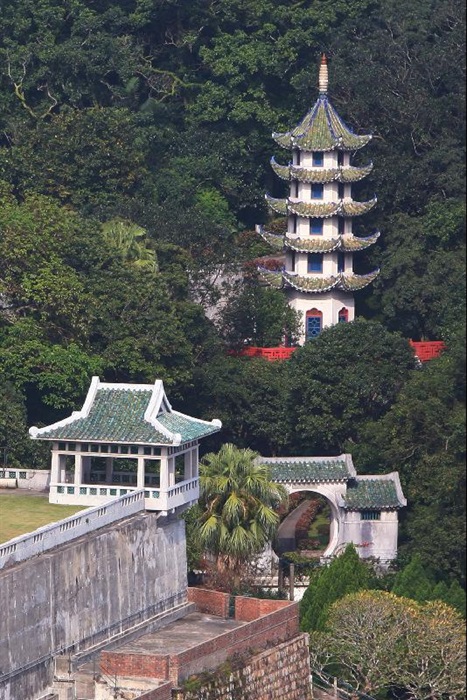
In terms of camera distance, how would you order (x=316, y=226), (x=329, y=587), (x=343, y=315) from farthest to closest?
(x=343, y=315) < (x=316, y=226) < (x=329, y=587)

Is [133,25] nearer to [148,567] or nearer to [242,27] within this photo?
[242,27]

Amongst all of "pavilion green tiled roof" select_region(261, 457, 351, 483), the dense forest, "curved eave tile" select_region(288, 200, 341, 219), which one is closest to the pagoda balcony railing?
the dense forest

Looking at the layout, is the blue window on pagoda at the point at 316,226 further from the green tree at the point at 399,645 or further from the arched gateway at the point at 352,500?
the green tree at the point at 399,645

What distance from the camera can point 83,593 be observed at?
8862 centimetres

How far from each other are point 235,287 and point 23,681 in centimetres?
3720

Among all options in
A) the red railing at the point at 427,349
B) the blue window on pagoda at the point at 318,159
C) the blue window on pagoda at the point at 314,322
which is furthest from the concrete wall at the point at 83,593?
the blue window on pagoda at the point at 318,159

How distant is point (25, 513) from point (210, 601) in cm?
728

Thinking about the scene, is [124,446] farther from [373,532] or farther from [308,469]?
[373,532]

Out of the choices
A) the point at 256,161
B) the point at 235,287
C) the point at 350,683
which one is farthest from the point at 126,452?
the point at 256,161

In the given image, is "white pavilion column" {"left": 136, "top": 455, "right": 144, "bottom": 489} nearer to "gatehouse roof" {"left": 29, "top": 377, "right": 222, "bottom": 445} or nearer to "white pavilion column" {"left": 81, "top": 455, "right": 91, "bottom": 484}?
"gatehouse roof" {"left": 29, "top": 377, "right": 222, "bottom": 445}

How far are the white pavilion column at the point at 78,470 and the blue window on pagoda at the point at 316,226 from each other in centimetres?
3193

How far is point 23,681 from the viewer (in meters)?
84.6

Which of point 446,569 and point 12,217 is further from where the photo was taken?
point 12,217

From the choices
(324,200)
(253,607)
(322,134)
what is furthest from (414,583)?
(322,134)
